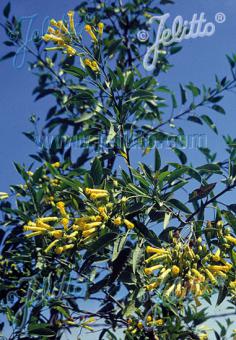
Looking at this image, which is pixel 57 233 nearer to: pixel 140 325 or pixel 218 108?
pixel 140 325

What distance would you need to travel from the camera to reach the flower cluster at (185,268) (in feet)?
4.84

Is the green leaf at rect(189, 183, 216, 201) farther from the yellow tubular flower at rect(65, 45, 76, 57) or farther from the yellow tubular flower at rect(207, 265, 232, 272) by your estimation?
the yellow tubular flower at rect(65, 45, 76, 57)

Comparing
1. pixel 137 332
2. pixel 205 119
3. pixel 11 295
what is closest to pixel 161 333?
pixel 137 332

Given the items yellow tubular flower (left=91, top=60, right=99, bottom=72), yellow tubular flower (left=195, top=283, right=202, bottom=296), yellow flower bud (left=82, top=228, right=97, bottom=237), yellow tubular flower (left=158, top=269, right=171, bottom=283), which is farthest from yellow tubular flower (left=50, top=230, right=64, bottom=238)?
yellow tubular flower (left=91, top=60, right=99, bottom=72)

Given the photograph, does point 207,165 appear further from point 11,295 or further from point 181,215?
point 11,295

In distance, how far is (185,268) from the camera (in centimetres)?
153

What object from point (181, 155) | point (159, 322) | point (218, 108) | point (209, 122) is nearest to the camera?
point (159, 322)

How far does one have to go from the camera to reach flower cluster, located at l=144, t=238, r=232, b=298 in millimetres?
1475

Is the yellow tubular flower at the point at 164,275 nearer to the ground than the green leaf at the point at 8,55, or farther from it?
nearer to the ground

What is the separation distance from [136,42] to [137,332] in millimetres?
2412

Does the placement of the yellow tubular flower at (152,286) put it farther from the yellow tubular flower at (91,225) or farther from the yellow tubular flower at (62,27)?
the yellow tubular flower at (62,27)

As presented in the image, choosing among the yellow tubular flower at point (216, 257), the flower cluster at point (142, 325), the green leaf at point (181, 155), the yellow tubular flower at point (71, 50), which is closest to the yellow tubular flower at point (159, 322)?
the flower cluster at point (142, 325)

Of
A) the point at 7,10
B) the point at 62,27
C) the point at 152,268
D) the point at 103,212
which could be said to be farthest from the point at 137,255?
the point at 7,10

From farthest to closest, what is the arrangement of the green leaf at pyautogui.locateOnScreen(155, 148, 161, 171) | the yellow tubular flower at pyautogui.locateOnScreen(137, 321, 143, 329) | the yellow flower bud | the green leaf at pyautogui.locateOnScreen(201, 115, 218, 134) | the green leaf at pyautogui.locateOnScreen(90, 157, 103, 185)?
1. the green leaf at pyautogui.locateOnScreen(201, 115, 218, 134)
2. the yellow tubular flower at pyautogui.locateOnScreen(137, 321, 143, 329)
3. the green leaf at pyautogui.locateOnScreen(155, 148, 161, 171)
4. the green leaf at pyautogui.locateOnScreen(90, 157, 103, 185)
5. the yellow flower bud
